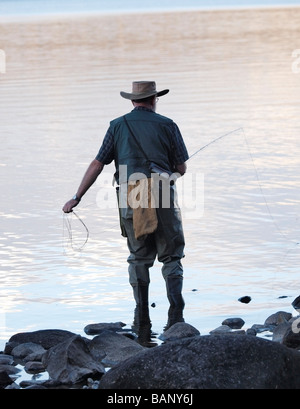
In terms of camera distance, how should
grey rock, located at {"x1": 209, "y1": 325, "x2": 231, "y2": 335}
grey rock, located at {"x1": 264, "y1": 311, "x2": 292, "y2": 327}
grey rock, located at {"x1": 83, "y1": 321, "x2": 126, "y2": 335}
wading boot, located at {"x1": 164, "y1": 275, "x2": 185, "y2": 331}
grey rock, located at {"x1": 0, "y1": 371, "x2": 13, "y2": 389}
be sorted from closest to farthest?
1. grey rock, located at {"x1": 0, "y1": 371, "x2": 13, "y2": 389}
2. grey rock, located at {"x1": 209, "y1": 325, "x2": 231, "y2": 335}
3. grey rock, located at {"x1": 264, "y1": 311, "x2": 292, "y2": 327}
4. grey rock, located at {"x1": 83, "y1": 321, "x2": 126, "y2": 335}
5. wading boot, located at {"x1": 164, "y1": 275, "x2": 185, "y2": 331}

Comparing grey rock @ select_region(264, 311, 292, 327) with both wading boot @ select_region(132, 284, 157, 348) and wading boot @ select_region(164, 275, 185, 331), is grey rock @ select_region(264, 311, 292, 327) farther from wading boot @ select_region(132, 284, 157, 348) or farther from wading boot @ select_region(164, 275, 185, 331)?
wading boot @ select_region(132, 284, 157, 348)

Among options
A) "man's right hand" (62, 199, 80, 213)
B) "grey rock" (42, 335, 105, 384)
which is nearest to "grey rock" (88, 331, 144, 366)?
"grey rock" (42, 335, 105, 384)

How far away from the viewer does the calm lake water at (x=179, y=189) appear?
9.45m

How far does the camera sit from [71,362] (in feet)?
24.5

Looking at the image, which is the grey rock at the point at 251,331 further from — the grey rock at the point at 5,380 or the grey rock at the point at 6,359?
the grey rock at the point at 5,380

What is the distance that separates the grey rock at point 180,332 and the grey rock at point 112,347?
308 mm

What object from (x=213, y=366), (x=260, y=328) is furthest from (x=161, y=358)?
(x=260, y=328)

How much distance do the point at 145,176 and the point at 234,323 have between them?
3.98 ft

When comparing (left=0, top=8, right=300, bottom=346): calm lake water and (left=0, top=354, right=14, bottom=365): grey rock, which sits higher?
(left=0, top=8, right=300, bottom=346): calm lake water

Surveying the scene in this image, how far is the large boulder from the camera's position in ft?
21.0

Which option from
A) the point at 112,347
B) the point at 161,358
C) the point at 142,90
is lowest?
the point at 112,347

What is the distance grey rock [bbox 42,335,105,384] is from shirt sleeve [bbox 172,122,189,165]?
171cm

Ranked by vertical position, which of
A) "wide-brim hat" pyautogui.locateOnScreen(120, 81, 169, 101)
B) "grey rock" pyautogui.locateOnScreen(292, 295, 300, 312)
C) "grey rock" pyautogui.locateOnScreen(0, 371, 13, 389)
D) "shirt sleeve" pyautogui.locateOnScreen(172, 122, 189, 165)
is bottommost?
"grey rock" pyautogui.locateOnScreen(0, 371, 13, 389)

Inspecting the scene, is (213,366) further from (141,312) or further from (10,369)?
(141,312)
